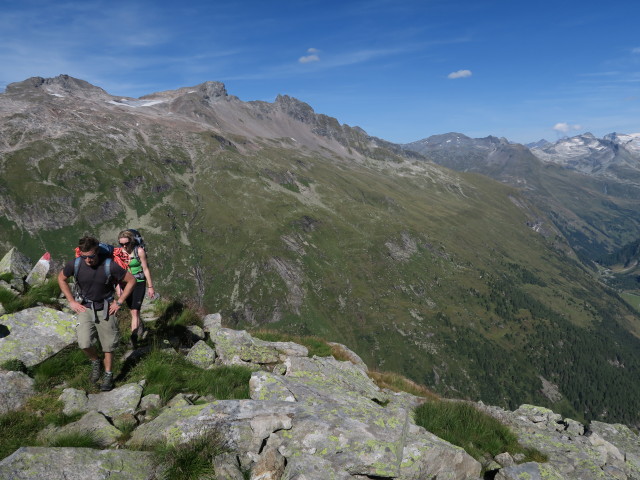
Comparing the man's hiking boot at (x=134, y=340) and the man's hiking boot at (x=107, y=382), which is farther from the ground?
the man's hiking boot at (x=134, y=340)

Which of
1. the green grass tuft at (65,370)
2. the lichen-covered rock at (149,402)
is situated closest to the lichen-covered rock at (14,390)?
the green grass tuft at (65,370)

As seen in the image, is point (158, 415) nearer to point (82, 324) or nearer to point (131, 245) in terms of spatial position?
point (82, 324)

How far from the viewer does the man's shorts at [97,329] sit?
1045 cm

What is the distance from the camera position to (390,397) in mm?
14586

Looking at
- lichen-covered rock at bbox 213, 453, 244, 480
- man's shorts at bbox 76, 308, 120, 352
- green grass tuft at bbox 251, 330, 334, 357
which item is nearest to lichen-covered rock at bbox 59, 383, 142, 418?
man's shorts at bbox 76, 308, 120, 352

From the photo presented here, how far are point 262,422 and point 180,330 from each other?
8782 mm

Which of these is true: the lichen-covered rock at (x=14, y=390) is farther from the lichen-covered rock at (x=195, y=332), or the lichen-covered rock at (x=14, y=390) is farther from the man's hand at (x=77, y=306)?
the lichen-covered rock at (x=195, y=332)

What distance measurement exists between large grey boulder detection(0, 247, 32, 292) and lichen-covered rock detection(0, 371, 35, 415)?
6.34 m

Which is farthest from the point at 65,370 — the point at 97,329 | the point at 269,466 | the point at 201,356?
the point at 269,466

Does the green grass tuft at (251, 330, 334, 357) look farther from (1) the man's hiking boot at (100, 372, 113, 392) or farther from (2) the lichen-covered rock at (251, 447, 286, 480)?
(2) the lichen-covered rock at (251, 447, 286, 480)

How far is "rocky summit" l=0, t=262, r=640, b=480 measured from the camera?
6668 millimetres

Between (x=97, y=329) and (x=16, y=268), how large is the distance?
A: 8.59 metres

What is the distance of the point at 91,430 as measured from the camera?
764 cm

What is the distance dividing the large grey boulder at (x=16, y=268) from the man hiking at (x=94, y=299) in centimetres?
598
